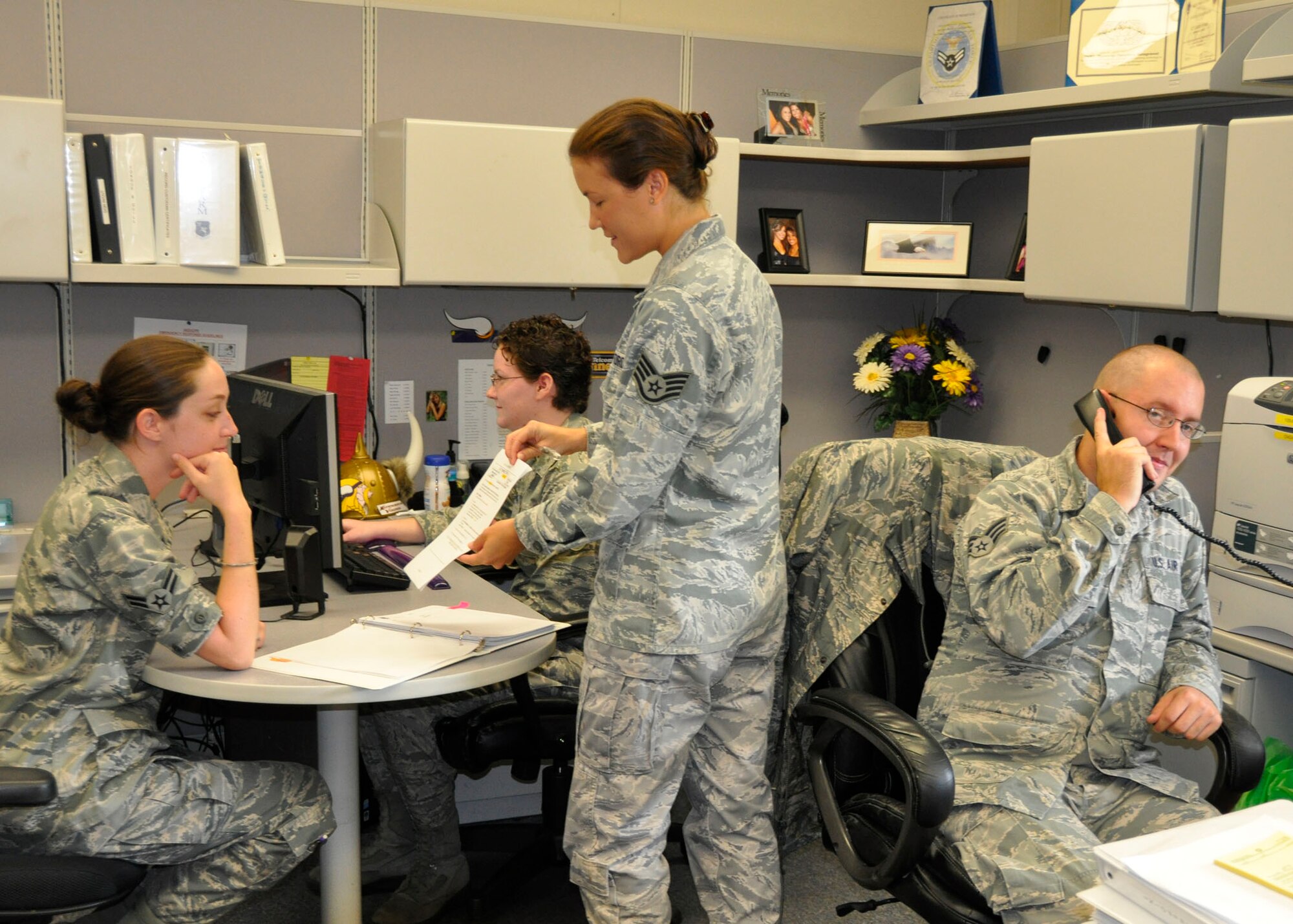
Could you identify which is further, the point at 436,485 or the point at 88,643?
the point at 436,485

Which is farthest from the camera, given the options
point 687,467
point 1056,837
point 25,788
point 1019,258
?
point 1019,258

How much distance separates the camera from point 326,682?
1793 mm

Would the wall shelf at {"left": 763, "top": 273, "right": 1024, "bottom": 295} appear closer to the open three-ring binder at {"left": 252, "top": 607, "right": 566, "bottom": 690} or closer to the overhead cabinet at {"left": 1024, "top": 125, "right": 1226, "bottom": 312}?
the overhead cabinet at {"left": 1024, "top": 125, "right": 1226, "bottom": 312}

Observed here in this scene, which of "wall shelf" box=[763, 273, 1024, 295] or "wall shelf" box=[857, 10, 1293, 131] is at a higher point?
"wall shelf" box=[857, 10, 1293, 131]

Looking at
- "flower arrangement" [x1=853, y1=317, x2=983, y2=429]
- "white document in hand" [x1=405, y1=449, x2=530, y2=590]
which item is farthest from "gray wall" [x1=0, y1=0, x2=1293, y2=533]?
"white document in hand" [x1=405, y1=449, x2=530, y2=590]

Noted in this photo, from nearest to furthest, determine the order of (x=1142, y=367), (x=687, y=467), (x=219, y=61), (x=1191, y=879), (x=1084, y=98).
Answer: (x=1191, y=879) < (x=687, y=467) < (x=1142, y=367) < (x=1084, y=98) < (x=219, y=61)

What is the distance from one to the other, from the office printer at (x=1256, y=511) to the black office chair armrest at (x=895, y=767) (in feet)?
2.92

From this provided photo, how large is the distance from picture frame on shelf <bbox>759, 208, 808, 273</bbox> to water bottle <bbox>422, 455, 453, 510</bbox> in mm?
1073

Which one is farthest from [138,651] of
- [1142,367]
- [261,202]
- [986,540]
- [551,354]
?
[1142,367]

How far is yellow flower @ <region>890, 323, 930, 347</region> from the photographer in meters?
3.54

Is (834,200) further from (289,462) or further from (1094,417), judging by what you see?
(289,462)

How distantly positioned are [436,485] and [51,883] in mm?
1462

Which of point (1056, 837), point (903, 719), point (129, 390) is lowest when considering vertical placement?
point (1056, 837)

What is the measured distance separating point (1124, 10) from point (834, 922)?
2.13 meters
